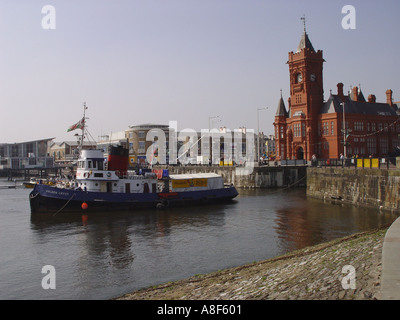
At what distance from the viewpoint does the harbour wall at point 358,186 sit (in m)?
36.8

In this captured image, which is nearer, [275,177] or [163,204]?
[163,204]

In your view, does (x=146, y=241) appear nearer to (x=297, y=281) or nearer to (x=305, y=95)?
(x=297, y=281)

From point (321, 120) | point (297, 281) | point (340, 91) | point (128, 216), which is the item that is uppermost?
point (340, 91)

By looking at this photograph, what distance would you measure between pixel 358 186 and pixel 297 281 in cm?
3417

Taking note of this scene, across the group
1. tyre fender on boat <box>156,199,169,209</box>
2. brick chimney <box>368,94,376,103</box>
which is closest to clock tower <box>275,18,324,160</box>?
brick chimney <box>368,94,376,103</box>

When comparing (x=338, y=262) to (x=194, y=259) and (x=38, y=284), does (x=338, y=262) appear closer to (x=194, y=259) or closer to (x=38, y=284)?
(x=194, y=259)

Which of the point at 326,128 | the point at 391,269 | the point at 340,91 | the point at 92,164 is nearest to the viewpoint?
the point at 391,269

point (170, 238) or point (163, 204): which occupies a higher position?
point (163, 204)

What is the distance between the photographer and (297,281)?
13.3m

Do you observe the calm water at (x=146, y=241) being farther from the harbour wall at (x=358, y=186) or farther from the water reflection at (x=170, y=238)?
the harbour wall at (x=358, y=186)

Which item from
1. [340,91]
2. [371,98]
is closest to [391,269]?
[340,91]

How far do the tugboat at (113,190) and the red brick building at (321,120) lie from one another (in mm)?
32524

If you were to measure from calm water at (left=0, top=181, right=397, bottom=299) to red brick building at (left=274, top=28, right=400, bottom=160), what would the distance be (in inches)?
1239

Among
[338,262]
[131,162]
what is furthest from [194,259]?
[131,162]
